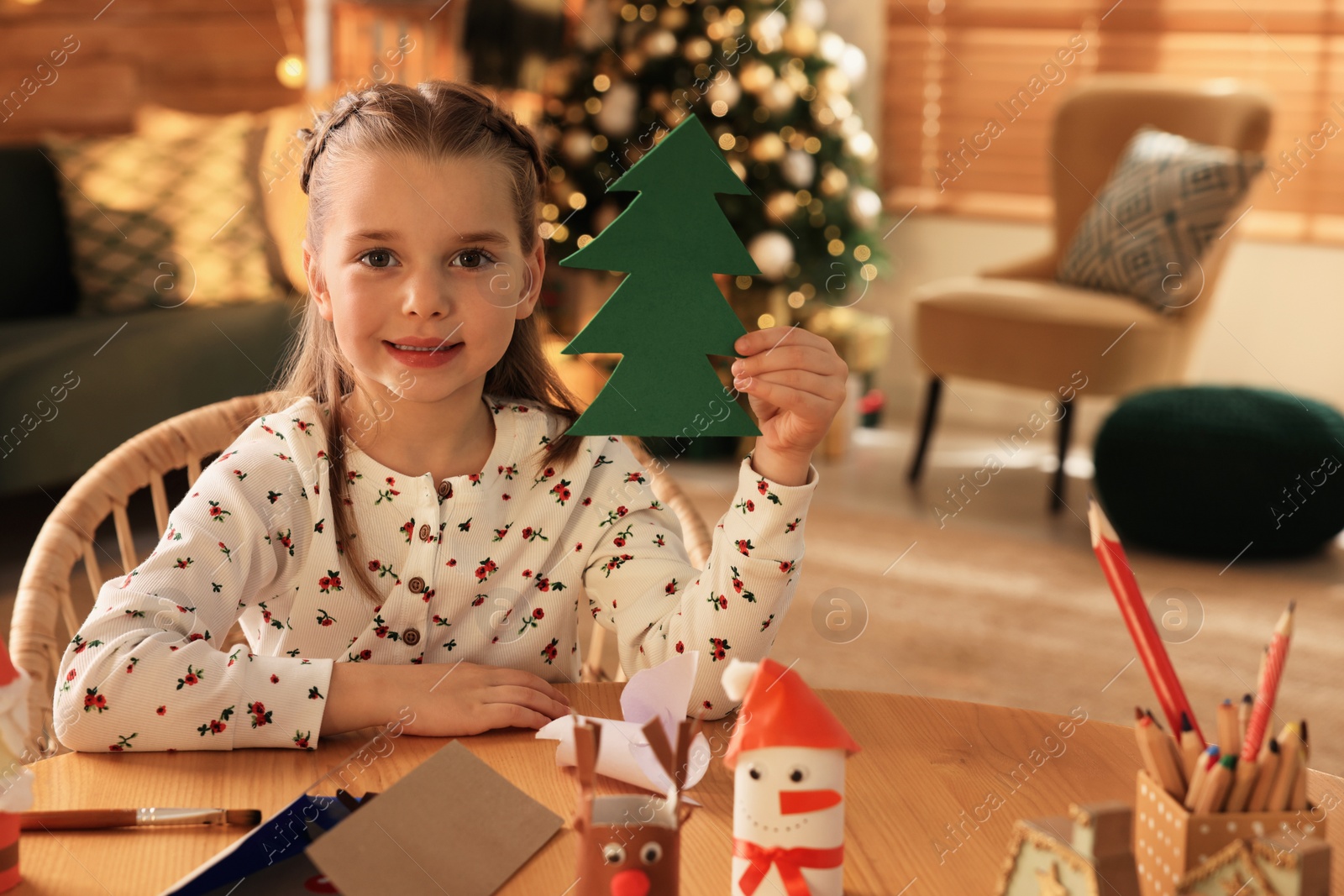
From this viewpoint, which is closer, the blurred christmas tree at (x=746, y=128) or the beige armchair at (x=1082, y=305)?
the beige armchair at (x=1082, y=305)

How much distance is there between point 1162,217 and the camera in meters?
3.53

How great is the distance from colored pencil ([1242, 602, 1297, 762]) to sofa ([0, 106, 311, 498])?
114 inches

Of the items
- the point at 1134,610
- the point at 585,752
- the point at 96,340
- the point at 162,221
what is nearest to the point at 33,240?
the point at 162,221

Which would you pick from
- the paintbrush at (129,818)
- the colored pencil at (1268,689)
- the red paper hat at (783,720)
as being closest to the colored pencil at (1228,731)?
the colored pencil at (1268,689)

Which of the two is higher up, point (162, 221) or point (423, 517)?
point (423, 517)

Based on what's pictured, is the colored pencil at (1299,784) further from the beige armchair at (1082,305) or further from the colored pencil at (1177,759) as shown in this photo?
the beige armchair at (1082,305)

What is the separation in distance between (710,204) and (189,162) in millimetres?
3187

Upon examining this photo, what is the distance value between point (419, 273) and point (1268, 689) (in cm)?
70

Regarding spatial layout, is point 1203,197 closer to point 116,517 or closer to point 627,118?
point 627,118

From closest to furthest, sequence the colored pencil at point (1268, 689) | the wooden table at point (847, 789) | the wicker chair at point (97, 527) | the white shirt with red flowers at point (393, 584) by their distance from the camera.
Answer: the colored pencil at point (1268, 689), the wooden table at point (847, 789), the white shirt with red flowers at point (393, 584), the wicker chair at point (97, 527)

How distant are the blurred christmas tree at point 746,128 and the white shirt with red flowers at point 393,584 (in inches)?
112

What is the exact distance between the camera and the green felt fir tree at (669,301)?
77 centimetres

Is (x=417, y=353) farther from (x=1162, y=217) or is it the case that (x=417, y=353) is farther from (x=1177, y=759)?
(x=1162, y=217)

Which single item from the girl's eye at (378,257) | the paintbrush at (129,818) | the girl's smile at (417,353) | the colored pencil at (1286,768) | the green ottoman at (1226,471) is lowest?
the green ottoman at (1226,471)
